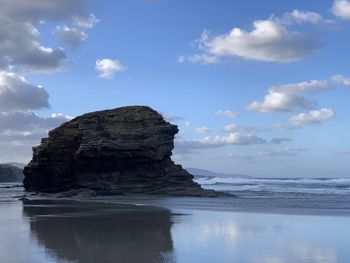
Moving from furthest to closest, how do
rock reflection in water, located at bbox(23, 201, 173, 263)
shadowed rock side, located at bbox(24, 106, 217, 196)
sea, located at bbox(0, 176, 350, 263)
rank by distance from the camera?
shadowed rock side, located at bbox(24, 106, 217, 196)
rock reflection in water, located at bbox(23, 201, 173, 263)
sea, located at bbox(0, 176, 350, 263)

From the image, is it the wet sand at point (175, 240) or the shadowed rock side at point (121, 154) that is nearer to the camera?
the wet sand at point (175, 240)

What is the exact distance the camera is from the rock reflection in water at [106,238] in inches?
486

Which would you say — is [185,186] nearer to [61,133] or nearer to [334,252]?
[61,133]

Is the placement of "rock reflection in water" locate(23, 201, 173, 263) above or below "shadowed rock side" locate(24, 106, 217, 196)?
below

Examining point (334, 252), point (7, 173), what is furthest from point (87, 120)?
point (7, 173)

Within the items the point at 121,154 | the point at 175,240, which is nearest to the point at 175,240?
the point at 175,240

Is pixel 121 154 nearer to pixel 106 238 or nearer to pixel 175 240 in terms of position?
pixel 106 238

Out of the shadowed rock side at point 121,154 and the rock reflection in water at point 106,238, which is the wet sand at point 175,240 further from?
the shadowed rock side at point 121,154

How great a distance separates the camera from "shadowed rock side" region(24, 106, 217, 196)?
162 ft

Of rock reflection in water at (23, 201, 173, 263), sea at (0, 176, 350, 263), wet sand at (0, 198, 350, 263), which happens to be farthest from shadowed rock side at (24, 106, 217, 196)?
sea at (0, 176, 350, 263)

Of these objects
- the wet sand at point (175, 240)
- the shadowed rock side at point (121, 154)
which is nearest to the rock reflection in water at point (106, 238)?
the wet sand at point (175, 240)

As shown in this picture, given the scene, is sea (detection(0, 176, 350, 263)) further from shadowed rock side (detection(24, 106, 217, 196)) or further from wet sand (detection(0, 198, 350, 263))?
shadowed rock side (detection(24, 106, 217, 196))

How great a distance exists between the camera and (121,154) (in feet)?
163

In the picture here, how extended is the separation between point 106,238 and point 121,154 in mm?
34129
